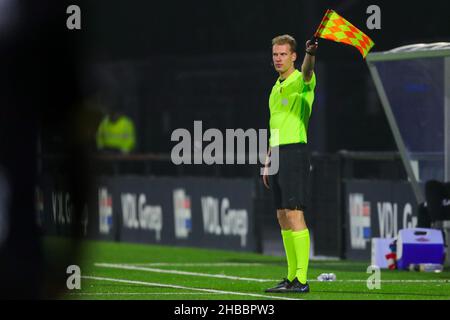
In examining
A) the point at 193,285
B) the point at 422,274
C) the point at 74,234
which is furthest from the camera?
the point at 422,274

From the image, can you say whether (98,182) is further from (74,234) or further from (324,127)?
(74,234)

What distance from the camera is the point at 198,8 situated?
2494 centimetres

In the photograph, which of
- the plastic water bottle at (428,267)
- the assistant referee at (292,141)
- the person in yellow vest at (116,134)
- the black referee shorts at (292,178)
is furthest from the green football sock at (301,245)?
the person in yellow vest at (116,134)

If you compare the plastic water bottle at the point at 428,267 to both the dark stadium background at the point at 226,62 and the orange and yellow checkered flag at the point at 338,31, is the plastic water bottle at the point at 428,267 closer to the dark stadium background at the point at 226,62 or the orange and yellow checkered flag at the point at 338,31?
the orange and yellow checkered flag at the point at 338,31

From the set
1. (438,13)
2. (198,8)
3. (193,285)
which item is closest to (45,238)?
(193,285)

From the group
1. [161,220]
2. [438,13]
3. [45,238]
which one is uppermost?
[438,13]

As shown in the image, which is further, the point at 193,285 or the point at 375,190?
the point at 375,190

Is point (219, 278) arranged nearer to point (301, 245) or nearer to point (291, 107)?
point (301, 245)

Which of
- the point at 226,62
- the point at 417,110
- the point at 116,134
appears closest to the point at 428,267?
the point at 417,110

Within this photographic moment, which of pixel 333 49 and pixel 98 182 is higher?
pixel 333 49

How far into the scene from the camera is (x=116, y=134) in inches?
1035

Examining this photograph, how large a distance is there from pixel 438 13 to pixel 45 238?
59.3 ft

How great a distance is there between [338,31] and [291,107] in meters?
0.65

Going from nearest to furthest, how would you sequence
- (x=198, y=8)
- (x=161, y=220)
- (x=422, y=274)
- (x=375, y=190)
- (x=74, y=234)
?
1. (x=74, y=234)
2. (x=422, y=274)
3. (x=375, y=190)
4. (x=161, y=220)
5. (x=198, y=8)
